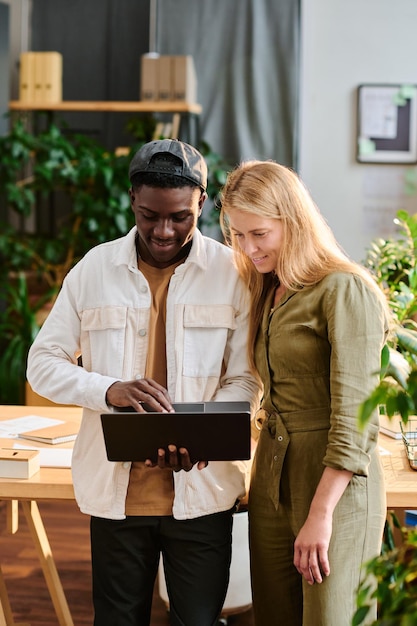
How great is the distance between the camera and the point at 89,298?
1.84 meters

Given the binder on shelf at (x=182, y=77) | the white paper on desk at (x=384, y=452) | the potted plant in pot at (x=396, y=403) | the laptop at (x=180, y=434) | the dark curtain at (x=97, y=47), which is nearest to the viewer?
the potted plant in pot at (x=396, y=403)

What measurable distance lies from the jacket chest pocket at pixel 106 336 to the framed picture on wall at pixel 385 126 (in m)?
3.90

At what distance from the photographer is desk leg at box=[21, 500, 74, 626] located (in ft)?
8.28

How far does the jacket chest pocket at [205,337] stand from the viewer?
5.90 ft

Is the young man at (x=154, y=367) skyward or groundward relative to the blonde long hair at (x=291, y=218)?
groundward

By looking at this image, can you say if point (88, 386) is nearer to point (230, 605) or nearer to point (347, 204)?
point (230, 605)

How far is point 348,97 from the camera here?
5.37 m

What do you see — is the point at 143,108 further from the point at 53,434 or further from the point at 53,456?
the point at 53,456

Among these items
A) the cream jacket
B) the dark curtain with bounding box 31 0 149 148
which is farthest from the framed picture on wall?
the cream jacket

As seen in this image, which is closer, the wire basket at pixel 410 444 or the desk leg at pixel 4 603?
the wire basket at pixel 410 444

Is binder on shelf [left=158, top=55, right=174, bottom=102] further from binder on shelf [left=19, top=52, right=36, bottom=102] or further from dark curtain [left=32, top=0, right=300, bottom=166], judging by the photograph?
binder on shelf [left=19, top=52, right=36, bottom=102]

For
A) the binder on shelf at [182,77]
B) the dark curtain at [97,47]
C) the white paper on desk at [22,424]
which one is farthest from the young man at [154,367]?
the dark curtain at [97,47]

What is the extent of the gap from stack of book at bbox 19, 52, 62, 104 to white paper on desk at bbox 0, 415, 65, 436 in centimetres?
308

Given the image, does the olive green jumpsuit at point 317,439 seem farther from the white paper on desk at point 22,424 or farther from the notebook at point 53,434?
the white paper on desk at point 22,424
